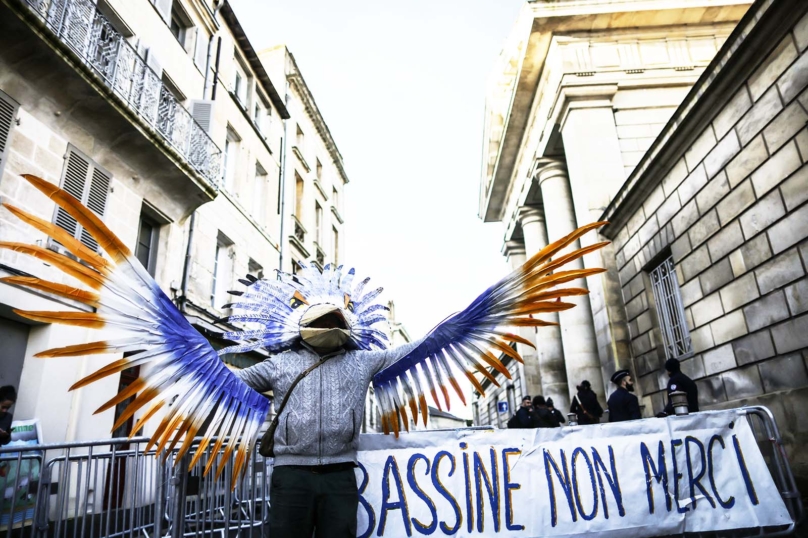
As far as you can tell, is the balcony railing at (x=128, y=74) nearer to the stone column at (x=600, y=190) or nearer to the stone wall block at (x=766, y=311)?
the stone column at (x=600, y=190)

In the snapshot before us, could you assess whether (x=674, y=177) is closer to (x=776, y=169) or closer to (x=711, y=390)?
(x=776, y=169)

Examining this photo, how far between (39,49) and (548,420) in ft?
33.6

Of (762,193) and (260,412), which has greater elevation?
(762,193)

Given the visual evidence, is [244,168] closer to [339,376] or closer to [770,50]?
[770,50]

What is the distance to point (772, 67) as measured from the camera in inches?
256

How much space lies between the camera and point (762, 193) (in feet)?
21.8

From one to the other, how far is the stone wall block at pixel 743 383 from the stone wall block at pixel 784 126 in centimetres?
284

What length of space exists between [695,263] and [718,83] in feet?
8.68

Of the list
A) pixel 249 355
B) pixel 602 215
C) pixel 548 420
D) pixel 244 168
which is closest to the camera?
pixel 548 420

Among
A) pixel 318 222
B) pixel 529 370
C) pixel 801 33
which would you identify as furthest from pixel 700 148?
pixel 318 222

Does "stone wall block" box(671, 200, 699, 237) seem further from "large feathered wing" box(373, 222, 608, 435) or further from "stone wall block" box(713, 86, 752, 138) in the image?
"large feathered wing" box(373, 222, 608, 435)

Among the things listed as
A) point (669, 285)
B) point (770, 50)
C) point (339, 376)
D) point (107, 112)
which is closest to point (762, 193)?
point (770, 50)

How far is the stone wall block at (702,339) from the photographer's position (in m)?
8.06

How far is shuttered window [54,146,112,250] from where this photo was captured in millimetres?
8680
